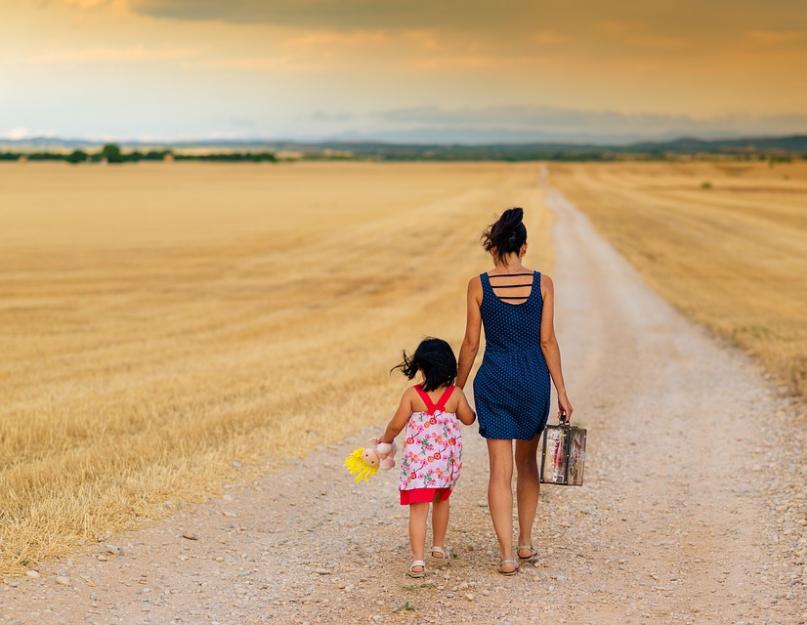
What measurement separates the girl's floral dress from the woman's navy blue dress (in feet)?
0.89

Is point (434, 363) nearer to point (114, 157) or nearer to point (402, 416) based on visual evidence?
point (402, 416)

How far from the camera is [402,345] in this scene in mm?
16609

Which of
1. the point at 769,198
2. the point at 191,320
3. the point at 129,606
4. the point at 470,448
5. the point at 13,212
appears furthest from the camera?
the point at 769,198

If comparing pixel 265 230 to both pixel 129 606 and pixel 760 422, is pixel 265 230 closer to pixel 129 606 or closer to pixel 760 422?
pixel 760 422

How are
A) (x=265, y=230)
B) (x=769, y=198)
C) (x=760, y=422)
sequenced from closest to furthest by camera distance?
(x=760, y=422) < (x=265, y=230) < (x=769, y=198)

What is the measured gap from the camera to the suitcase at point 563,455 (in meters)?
6.30

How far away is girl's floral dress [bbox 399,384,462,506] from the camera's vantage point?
6191 mm

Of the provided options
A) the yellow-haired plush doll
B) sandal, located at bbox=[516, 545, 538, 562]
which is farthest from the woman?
the yellow-haired plush doll

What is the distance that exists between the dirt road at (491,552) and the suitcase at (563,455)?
2.33 ft

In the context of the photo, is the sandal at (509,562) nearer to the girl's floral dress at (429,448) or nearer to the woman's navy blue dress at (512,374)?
the girl's floral dress at (429,448)

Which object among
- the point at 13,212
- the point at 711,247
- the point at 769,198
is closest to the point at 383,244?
the point at 711,247

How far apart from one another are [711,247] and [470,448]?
2843 cm

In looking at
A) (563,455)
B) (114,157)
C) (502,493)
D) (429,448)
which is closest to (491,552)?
(502,493)

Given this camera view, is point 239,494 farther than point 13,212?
No
